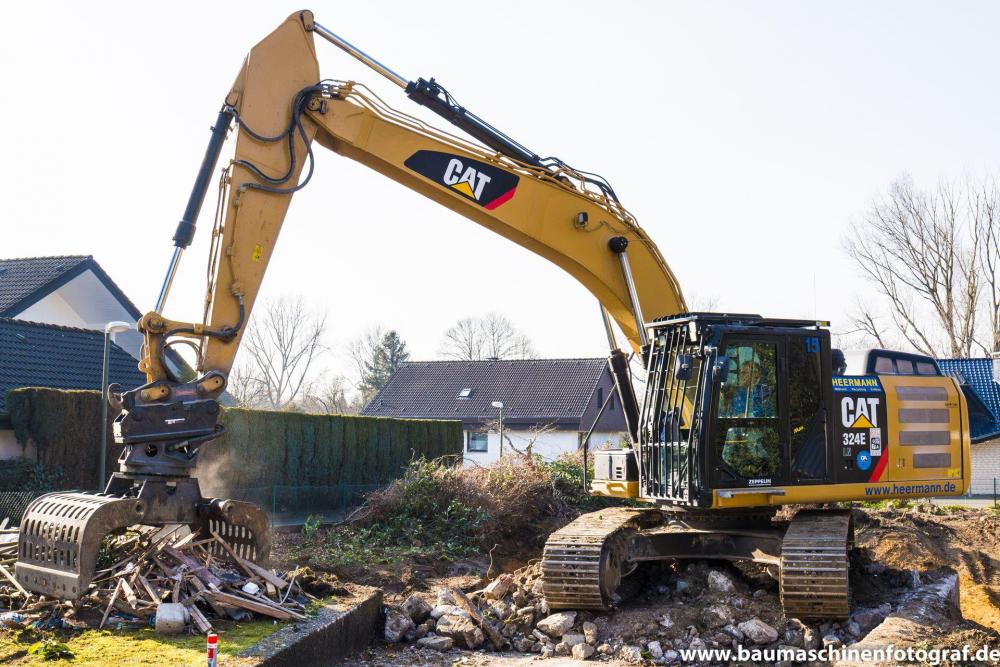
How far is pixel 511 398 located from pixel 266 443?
25884 mm

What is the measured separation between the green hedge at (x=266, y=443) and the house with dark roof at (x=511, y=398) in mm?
17208

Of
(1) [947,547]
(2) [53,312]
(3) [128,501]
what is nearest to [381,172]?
(3) [128,501]

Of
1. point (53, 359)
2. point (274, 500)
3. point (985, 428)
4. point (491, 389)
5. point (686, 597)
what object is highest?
point (491, 389)

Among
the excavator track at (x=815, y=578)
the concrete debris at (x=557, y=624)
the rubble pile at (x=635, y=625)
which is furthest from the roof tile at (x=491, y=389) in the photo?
the excavator track at (x=815, y=578)

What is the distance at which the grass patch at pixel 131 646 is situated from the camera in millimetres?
6762

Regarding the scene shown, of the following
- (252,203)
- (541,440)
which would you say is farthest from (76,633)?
(541,440)

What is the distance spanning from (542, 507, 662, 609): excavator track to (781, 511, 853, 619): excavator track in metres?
1.56

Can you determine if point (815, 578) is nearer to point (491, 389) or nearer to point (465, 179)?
point (465, 179)

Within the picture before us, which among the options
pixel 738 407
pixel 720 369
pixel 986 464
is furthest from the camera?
pixel 986 464

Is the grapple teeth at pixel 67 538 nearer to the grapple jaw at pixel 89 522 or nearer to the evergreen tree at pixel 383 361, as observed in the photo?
the grapple jaw at pixel 89 522

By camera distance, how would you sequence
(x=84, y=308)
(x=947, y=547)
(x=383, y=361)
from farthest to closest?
1. (x=383, y=361)
2. (x=84, y=308)
3. (x=947, y=547)

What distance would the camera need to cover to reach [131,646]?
23.5ft

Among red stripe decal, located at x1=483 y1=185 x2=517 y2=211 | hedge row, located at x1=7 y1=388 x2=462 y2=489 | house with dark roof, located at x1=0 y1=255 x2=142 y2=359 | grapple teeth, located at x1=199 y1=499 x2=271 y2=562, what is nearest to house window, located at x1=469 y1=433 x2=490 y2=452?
hedge row, located at x1=7 y1=388 x2=462 y2=489

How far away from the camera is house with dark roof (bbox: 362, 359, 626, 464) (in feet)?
→ 133
